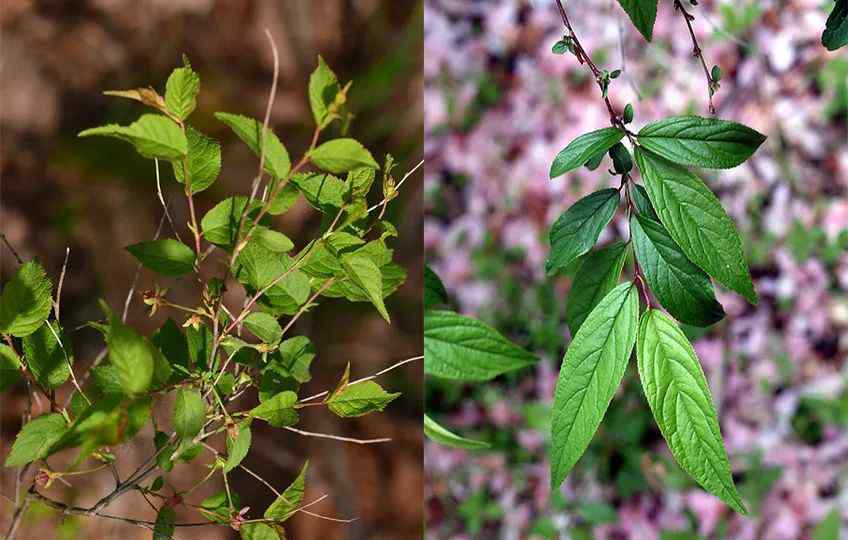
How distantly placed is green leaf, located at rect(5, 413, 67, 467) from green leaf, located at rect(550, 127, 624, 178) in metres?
0.30

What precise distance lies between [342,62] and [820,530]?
1.45 m

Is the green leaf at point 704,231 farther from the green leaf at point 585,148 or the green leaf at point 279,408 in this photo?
the green leaf at point 279,408

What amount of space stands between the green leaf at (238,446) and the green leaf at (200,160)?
4.5 inches

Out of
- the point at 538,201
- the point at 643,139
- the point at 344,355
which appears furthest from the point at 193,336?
the point at 538,201

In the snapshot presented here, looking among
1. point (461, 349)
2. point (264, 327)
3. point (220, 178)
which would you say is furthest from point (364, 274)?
point (461, 349)

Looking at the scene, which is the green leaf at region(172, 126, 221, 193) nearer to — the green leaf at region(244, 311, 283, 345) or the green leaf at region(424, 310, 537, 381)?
the green leaf at region(244, 311, 283, 345)

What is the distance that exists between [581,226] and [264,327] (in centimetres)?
22

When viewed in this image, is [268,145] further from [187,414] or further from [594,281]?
[594,281]

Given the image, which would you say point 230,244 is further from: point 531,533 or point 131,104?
point 531,533

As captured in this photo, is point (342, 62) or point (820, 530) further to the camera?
Result: point (820, 530)

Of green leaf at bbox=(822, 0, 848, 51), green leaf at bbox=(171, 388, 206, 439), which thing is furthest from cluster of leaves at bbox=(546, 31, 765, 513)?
green leaf at bbox=(171, 388, 206, 439)

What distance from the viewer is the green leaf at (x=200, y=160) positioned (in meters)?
0.38

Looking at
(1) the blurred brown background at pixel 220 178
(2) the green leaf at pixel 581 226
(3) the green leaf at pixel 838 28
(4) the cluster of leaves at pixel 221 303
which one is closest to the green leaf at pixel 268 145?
(4) the cluster of leaves at pixel 221 303

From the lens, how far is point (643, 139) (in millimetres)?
488
